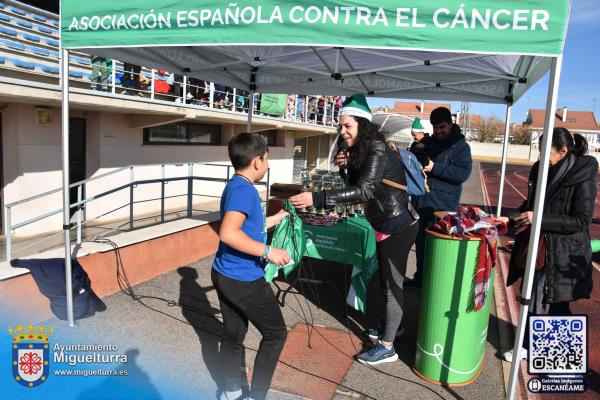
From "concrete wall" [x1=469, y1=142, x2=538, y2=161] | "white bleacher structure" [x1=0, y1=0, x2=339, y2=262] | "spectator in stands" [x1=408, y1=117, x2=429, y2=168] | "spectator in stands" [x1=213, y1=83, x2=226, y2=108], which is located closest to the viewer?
"spectator in stands" [x1=408, y1=117, x2=429, y2=168]

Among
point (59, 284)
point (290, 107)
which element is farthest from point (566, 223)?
point (290, 107)

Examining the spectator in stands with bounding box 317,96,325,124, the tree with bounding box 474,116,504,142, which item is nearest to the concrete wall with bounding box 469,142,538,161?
the tree with bounding box 474,116,504,142

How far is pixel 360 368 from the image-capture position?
348 cm

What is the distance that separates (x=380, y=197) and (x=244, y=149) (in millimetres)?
1221

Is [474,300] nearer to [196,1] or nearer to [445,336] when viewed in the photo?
[445,336]

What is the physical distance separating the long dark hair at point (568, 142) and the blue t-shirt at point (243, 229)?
7.60 feet

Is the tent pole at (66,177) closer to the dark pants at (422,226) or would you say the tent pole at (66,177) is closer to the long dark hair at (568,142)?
the dark pants at (422,226)

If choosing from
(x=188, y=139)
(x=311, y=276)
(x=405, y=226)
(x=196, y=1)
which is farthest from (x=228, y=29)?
(x=188, y=139)

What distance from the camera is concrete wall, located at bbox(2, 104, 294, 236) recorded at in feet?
25.9

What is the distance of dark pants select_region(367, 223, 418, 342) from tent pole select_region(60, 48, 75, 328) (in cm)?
268

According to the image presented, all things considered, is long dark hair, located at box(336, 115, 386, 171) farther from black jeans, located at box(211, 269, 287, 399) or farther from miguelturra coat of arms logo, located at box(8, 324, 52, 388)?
miguelturra coat of arms logo, located at box(8, 324, 52, 388)

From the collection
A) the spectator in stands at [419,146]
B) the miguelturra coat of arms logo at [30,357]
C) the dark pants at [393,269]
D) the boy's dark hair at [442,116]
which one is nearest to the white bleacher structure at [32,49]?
the spectator in stands at [419,146]

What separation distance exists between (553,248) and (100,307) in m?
4.10

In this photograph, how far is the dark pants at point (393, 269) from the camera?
334 centimetres
